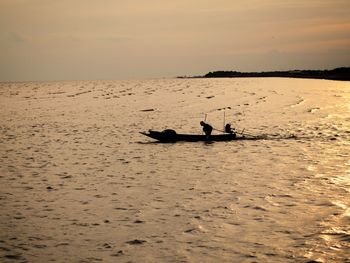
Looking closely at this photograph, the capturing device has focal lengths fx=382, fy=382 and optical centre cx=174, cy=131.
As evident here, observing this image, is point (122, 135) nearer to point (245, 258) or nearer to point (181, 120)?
point (181, 120)

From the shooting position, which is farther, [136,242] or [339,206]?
[339,206]

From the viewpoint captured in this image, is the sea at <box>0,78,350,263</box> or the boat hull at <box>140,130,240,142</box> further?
the boat hull at <box>140,130,240,142</box>

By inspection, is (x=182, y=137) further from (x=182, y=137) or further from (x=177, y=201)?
(x=177, y=201)

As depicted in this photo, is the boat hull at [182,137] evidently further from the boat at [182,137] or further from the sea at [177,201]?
the sea at [177,201]

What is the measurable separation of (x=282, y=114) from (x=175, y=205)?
35.3 m

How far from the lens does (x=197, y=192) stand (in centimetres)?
1492

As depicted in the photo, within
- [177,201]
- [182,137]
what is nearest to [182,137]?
[182,137]

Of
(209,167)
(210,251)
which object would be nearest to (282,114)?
(209,167)

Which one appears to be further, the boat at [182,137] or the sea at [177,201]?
the boat at [182,137]

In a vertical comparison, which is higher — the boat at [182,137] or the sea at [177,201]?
the boat at [182,137]

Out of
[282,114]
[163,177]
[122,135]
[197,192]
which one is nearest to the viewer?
[197,192]

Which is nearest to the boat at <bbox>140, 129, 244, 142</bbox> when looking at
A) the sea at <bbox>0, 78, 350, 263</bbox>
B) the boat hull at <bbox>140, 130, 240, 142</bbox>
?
the boat hull at <bbox>140, 130, 240, 142</bbox>

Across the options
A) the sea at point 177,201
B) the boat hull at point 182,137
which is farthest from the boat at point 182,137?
the sea at point 177,201

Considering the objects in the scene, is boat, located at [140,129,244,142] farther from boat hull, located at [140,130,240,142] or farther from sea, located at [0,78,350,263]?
sea, located at [0,78,350,263]
